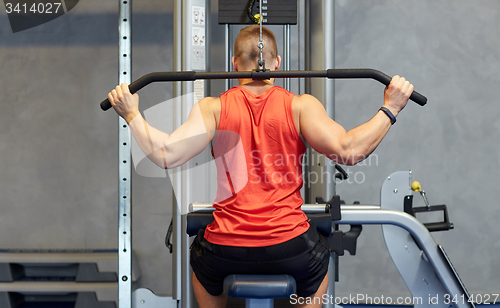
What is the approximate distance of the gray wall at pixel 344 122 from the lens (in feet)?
10.4

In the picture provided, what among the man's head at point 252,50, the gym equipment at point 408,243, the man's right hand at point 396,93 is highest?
the man's head at point 252,50

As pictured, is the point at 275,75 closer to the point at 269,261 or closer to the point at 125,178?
the point at 269,261

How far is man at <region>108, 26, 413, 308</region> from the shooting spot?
118 cm

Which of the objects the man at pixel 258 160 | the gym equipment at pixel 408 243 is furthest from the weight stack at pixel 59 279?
the man at pixel 258 160

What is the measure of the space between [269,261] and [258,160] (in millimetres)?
330

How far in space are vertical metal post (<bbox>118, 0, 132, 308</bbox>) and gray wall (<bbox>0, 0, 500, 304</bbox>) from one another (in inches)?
57.6

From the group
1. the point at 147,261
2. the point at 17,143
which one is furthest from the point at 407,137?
the point at 17,143

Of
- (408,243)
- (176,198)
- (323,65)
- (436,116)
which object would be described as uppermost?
(323,65)

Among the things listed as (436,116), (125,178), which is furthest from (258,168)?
(436,116)

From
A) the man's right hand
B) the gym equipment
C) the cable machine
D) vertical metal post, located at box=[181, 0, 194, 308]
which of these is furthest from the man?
vertical metal post, located at box=[181, 0, 194, 308]

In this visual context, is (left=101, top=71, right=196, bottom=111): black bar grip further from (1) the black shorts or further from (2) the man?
(1) the black shorts

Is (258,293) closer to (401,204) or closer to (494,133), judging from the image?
(401,204)

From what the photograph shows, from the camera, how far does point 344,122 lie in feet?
10.4

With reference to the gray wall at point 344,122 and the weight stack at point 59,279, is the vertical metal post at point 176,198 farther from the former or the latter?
the gray wall at point 344,122
